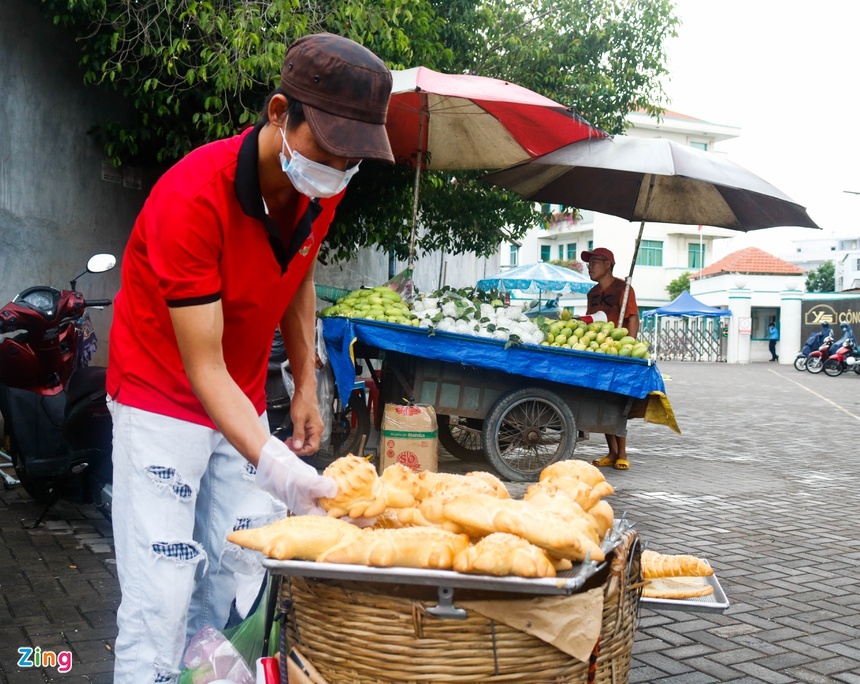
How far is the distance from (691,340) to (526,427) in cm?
3562

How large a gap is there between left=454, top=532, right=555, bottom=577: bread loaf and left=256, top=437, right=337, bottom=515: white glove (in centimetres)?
38

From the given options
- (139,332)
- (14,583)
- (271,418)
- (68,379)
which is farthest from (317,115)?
(271,418)

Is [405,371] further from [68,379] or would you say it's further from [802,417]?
[802,417]

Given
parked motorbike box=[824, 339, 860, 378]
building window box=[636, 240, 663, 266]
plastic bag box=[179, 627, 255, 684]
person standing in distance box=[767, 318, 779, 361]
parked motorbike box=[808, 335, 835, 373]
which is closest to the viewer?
plastic bag box=[179, 627, 255, 684]

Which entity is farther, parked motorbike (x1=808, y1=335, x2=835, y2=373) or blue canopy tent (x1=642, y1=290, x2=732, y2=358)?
blue canopy tent (x1=642, y1=290, x2=732, y2=358)

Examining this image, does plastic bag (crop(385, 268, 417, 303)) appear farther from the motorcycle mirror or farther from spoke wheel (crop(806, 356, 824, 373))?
spoke wheel (crop(806, 356, 824, 373))

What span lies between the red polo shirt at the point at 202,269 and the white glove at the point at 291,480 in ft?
1.29

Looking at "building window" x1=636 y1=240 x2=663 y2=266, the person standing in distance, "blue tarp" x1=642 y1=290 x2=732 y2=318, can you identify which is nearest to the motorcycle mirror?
"blue tarp" x1=642 y1=290 x2=732 y2=318

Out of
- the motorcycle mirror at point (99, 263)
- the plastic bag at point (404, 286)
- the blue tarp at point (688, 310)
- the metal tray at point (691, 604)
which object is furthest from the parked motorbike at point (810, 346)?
the metal tray at point (691, 604)

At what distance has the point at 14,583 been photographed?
13.5ft

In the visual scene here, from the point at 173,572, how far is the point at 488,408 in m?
5.05

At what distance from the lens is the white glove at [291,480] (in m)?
1.78

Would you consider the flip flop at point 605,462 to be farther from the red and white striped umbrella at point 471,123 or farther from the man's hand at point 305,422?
the man's hand at point 305,422

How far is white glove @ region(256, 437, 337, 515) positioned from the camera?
1781 mm
